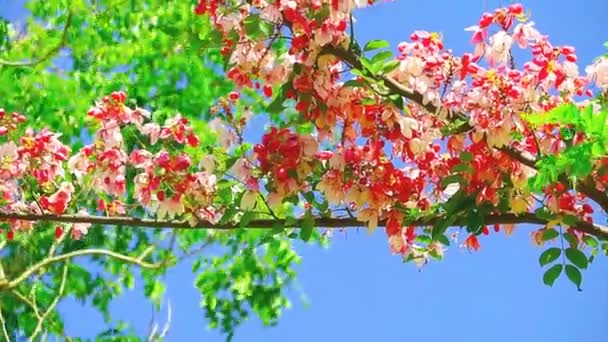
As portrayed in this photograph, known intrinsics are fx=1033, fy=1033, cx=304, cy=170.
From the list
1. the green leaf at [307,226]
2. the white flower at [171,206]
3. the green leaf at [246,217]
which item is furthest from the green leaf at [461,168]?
the white flower at [171,206]

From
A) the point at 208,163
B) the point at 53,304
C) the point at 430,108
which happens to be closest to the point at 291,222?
the point at 208,163

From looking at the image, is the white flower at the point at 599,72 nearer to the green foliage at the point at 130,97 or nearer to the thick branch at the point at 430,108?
the thick branch at the point at 430,108

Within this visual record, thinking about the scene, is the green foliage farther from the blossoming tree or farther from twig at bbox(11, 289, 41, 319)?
the blossoming tree

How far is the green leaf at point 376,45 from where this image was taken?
6.98 feet

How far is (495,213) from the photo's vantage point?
2248 millimetres

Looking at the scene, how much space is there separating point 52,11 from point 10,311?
1443mm

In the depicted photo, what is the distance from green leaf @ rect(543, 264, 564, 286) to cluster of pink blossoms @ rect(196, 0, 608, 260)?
133mm

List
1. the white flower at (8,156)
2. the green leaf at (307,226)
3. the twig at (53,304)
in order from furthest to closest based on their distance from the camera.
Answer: the twig at (53,304)
the white flower at (8,156)
the green leaf at (307,226)

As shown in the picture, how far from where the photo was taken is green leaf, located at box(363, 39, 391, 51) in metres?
2.13

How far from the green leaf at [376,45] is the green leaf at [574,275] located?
0.59 m

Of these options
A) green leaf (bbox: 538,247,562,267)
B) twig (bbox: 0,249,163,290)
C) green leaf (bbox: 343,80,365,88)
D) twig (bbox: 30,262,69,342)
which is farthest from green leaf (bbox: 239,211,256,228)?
twig (bbox: 30,262,69,342)

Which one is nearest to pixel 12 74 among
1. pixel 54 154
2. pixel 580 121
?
pixel 54 154

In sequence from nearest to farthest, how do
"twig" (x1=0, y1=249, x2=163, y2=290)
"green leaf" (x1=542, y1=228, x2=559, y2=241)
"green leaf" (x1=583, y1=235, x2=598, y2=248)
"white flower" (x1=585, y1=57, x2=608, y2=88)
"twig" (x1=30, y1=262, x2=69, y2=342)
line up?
"white flower" (x1=585, y1=57, x2=608, y2=88) → "green leaf" (x1=542, y1=228, x2=559, y2=241) → "green leaf" (x1=583, y1=235, x2=598, y2=248) → "twig" (x1=0, y1=249, x2=163, y2=290) → "twig" (x1=30, y1=262, x2=69, y2=342)

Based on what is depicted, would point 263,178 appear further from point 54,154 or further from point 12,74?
point 12,74
